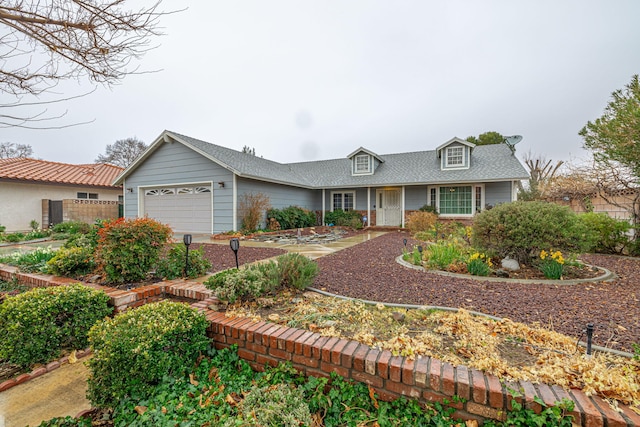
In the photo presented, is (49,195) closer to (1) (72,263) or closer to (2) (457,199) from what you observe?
(1) (72,263)

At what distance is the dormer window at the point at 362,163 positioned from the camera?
16.2m

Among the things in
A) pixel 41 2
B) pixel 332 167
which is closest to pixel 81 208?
pixel 332 167

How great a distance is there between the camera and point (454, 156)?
14.3 meters

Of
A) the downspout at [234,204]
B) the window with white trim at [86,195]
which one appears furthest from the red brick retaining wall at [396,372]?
the window with white trim at [86,195]

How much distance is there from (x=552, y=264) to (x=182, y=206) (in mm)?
13064

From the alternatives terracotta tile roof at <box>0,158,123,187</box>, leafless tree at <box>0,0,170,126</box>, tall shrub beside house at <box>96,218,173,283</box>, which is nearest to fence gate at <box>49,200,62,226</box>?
terracotta tile roof at <box>0,158,123,187</box>

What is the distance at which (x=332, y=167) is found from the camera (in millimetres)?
18297

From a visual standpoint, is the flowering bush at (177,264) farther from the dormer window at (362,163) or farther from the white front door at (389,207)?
the dormer window at (362,163)

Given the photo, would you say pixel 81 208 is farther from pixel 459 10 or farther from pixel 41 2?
pixel 459 10

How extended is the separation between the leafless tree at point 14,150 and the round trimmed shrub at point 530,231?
3477 centimetres

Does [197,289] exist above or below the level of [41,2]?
below

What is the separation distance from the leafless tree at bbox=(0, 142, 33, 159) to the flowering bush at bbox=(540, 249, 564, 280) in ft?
117

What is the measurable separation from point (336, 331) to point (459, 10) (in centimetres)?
927

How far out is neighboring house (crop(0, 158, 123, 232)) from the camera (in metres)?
12.7
